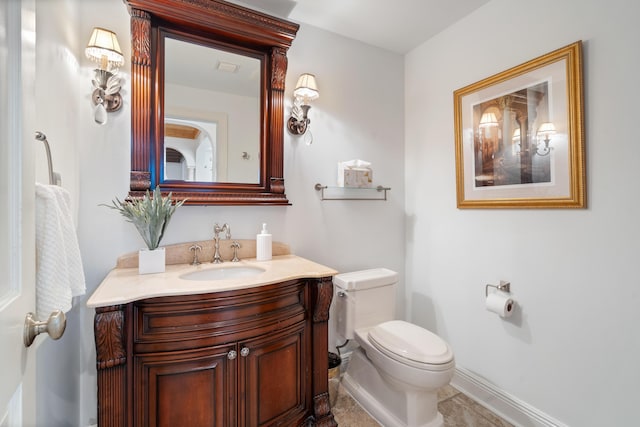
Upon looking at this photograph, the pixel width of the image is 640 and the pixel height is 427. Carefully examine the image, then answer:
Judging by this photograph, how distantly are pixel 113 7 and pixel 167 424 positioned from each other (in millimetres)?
1915

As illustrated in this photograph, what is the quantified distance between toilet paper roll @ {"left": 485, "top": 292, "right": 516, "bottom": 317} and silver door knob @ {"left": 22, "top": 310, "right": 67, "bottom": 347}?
184cm

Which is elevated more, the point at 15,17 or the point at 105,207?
the point at 15,17

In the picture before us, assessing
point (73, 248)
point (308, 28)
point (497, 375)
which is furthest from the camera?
point (308, 28)

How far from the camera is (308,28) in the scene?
6.41ft

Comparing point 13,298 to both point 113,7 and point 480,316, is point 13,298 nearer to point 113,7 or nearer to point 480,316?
point 113,7

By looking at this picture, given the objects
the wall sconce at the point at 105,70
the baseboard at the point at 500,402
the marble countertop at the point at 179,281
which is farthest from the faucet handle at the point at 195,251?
the baseboard at the point at 500,402

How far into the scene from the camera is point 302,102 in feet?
6.14

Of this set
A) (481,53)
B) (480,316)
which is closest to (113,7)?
(481,53)

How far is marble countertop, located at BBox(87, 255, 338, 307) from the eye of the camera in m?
1.04

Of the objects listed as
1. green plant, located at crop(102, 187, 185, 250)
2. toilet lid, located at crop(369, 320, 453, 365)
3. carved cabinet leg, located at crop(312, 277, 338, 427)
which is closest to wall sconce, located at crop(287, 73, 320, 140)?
green plant, located at crop(102, 187, 185, 250)

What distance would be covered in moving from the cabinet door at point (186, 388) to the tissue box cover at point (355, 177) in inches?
48.4

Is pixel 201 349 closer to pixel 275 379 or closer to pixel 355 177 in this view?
pixel 275 379

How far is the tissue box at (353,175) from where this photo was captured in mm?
1991

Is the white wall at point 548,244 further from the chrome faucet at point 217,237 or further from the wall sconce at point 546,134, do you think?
the chrome faucet at point 217,237
